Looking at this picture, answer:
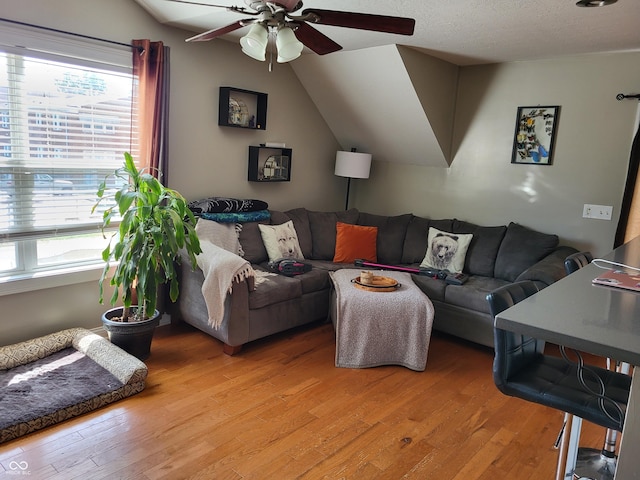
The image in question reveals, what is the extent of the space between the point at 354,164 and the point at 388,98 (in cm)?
77

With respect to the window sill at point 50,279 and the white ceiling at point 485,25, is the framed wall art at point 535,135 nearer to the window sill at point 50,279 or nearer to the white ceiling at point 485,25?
the white ceiling at point 485,25

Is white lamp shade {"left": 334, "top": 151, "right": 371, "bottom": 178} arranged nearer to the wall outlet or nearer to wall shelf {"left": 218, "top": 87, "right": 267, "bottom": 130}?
wall shelf {"left": 218, "top": 87, "right": 267, "bottom": 130}

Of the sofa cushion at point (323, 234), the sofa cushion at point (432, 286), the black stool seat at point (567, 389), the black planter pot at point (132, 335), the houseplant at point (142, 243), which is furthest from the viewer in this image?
the sofa cushion at point (323, 234)

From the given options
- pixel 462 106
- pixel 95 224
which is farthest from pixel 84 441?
pixel 462 106

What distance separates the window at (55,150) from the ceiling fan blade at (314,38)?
1713 millimetres

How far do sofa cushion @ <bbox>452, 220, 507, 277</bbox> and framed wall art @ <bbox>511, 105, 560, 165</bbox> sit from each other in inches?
25.9

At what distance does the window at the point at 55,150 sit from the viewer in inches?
114

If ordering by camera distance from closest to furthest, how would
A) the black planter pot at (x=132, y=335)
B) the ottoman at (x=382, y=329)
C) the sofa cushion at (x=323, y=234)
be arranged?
1. the black planter pot at (x=132, y=335)
2. the ottoman at (x=382, y=329)
3. the sofa cushion at (x=323, y=234)

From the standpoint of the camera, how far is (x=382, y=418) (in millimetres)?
2615

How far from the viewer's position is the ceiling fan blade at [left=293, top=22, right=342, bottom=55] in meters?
2.15

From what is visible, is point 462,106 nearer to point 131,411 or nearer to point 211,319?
point 211,319

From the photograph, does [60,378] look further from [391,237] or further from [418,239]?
[418,239]

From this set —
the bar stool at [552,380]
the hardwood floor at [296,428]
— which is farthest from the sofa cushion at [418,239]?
the bar stool at [552,380]

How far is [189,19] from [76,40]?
769 mm
